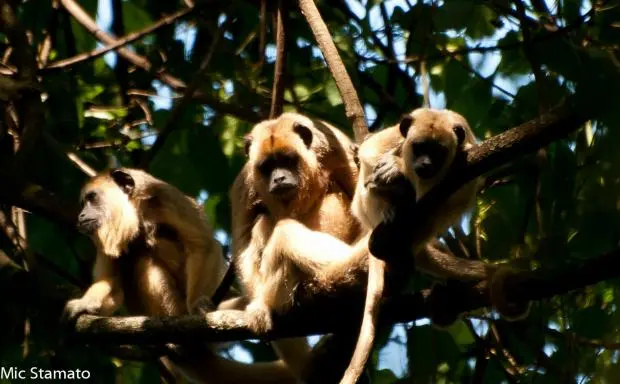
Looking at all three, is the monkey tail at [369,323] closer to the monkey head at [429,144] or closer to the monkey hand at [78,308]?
the monkey head at [429,144]

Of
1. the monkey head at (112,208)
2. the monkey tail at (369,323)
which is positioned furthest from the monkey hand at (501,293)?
the monkey head at (112,208)

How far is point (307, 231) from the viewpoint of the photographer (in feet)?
18.6

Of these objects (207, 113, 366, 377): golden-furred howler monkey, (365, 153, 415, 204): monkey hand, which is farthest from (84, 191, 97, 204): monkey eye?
(365, 153, 415, 204): monkey hand

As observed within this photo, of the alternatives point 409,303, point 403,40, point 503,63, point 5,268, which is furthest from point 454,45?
point 5,268

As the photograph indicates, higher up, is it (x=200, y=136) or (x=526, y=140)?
(x=200, y=136)

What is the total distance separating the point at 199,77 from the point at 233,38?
1.16 m

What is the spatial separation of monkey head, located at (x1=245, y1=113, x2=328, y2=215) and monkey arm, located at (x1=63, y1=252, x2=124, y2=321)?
141 centimetres

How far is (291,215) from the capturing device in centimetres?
597

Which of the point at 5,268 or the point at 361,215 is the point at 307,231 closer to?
the point at 361,215

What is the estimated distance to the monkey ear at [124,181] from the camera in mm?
7219

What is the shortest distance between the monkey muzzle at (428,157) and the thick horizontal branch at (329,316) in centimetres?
56

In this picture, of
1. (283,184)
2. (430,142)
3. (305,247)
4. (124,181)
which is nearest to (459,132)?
(430,142)

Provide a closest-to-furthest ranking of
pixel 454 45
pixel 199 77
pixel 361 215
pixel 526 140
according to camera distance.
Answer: pixel 526 140 < pixel 361 215 < pixel 199 77 < pixel 454 45

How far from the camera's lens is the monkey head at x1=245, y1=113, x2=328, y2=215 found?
19.5 feet
